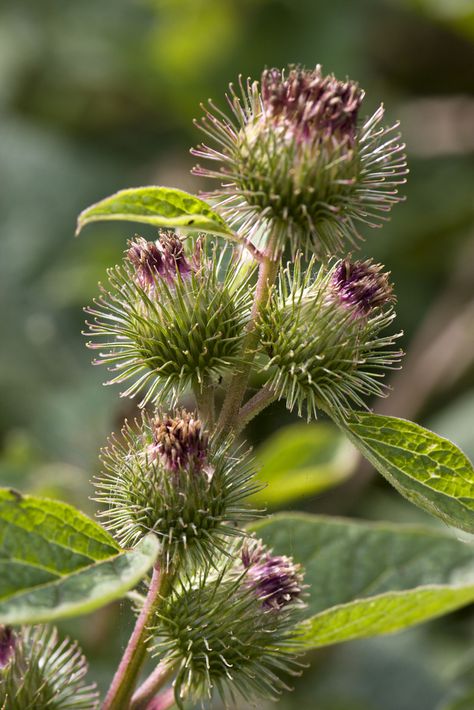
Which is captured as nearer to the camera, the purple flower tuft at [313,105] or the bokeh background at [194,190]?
the purple flower tuft at [313,105]

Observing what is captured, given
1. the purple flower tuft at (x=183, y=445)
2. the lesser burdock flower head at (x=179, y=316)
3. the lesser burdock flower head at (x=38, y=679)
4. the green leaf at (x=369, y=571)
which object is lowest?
the green leaf at (x=369, y=571)

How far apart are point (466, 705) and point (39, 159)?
5403 mm

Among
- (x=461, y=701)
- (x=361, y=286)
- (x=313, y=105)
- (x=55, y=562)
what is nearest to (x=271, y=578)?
(x=55, y=562)

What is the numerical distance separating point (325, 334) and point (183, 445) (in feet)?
1.29

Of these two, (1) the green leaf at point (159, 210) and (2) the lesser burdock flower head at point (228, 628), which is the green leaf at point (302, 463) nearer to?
(2) the lesser burdock flower head at point (228, 628)

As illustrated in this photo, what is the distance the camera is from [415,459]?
2.14 meters

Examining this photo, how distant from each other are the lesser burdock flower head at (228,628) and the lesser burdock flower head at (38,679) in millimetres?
230

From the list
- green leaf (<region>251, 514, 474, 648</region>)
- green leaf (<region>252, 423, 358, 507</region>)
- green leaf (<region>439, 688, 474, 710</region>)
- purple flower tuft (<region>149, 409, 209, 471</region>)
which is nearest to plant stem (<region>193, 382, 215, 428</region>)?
purple flower tuft (<region>149, 409, 209, 471</region>)

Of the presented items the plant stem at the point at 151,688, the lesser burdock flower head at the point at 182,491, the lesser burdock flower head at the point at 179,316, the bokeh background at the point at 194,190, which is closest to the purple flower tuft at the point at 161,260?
the lesser burdock flower head at the point at 179,316

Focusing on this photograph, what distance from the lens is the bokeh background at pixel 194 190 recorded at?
4.64m

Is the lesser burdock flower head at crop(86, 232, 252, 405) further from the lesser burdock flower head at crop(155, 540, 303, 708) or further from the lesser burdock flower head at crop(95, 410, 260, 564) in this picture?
the lesser burdock flower head at crop(155, 540, 303, 708)

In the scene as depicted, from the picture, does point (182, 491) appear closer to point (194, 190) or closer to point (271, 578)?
point (271, 578)

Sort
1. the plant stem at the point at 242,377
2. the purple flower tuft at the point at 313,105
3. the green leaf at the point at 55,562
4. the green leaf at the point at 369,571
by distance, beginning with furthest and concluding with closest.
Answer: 1. the green leaf at the point at 369,571
2. the plant stem at the point at 242,377
3. the purple flower tuft at the point at 313,105
4. the green leaf at the point at 55,562

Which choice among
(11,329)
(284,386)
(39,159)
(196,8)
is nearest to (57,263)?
(11,329)
